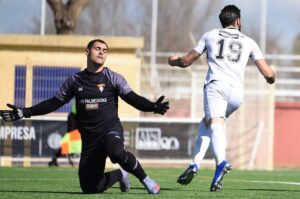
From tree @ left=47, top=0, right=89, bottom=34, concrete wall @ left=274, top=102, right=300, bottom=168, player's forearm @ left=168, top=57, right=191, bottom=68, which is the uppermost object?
tree @ left=47, top=0, right=89, bottom=34

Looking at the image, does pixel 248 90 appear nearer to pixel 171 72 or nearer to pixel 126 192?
pixel 171 72

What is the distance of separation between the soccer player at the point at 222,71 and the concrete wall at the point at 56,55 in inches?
532

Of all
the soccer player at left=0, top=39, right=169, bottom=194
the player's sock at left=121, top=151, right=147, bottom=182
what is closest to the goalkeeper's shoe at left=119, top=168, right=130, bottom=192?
the soccer player at left=0, top=39, right=169, bottom=194

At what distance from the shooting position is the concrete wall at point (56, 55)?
25188 mm

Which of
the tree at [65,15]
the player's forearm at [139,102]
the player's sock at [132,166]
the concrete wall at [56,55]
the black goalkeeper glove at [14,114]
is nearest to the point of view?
the player's forearm at [139,102]

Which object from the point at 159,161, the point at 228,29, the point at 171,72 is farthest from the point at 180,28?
the point at 228,29

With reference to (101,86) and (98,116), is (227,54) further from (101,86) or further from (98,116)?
(98,116)

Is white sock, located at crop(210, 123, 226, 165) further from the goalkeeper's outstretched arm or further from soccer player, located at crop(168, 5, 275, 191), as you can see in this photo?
the goalkeeper's outstretched arm

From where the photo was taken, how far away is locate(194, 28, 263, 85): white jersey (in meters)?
11.4

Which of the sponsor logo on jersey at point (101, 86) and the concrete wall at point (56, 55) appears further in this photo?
the concrete wall at point (56, 55)

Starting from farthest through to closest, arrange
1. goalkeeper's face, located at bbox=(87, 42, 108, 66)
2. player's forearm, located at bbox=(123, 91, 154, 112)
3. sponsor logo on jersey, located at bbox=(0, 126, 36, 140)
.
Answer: sponsor logo on jersey, located at bbox=(0, 126, 36, 140)
goalkeeper's face, located at bbox=(87, 42, 108, 66)
player's forearm, located at bbox=(123, 91, 154, 112)

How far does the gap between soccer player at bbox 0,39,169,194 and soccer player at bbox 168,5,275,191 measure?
3.07 ft

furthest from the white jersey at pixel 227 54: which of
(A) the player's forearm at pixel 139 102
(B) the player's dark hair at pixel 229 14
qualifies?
(A) the player's forearm at pixel 139 102

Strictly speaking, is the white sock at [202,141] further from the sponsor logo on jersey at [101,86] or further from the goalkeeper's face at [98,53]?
the goalkeeper's face at [98,53]
